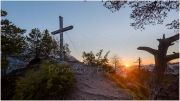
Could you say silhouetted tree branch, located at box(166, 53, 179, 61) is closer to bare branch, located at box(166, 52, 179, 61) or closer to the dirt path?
bare branch, located at box(166, 52, 179, 61)

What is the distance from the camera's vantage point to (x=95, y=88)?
7.52m

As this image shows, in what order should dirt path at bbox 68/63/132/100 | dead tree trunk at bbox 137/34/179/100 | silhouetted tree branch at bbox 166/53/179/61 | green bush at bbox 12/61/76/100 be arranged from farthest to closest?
dirt path at bbox 68/63/132/100
green bush at bbox 12/61/76/100
dead tree trunk at bbox 137/34/179/100
silhouetted tree branch at bbox 166/53/179/61

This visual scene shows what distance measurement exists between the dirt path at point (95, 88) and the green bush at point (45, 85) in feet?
1.54

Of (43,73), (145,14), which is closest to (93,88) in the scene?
(43,73)

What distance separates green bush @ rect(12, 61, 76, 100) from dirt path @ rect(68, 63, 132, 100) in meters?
0.47

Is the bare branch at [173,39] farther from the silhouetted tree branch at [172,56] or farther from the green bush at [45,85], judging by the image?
the green bush at [45,85]

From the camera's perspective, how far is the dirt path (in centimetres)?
682

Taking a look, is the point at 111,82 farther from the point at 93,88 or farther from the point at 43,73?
the point at 43,73

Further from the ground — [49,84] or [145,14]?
[145,14]

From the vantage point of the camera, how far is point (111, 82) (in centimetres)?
827

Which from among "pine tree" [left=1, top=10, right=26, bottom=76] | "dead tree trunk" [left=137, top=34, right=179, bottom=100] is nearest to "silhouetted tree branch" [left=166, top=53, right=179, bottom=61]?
"dead tree trunk" [left=137, top=34, right=179, bottom=100]

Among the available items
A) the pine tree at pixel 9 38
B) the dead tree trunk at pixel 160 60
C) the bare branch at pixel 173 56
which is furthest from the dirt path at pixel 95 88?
the pine tree at pixel 9 38

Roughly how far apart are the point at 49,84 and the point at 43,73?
3.61ft

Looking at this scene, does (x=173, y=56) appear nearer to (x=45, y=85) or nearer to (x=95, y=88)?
(x=95, y=88)
